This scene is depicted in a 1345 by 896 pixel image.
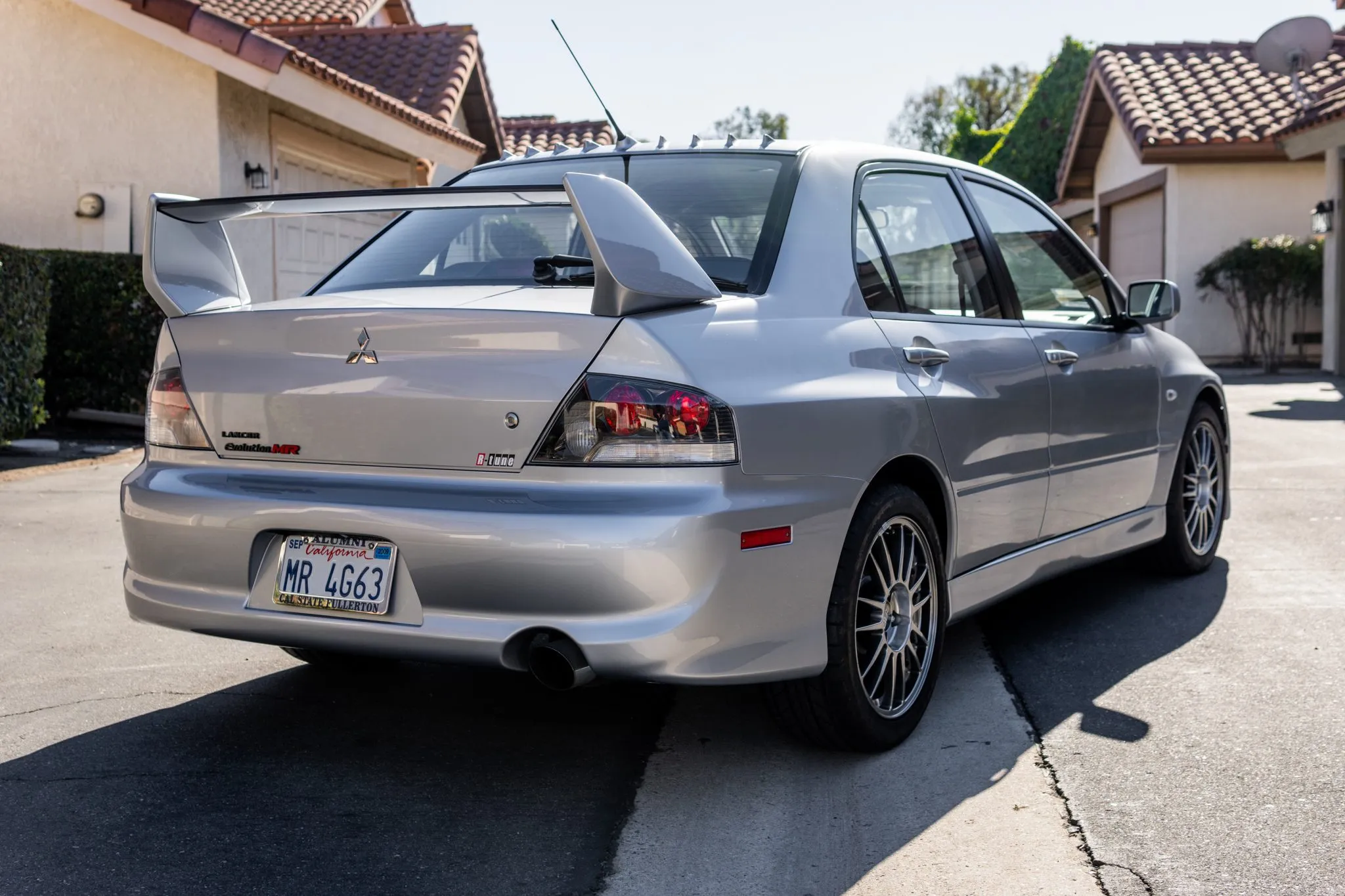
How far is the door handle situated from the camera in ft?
12.9

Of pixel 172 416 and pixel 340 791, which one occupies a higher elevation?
Answer: pixel 172 416

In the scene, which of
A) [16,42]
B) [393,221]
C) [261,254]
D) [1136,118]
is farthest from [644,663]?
[1136,118]

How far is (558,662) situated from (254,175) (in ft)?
35.4

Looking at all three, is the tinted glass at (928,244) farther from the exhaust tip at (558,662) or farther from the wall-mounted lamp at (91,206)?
the wall-mounted lamp at (91,206)

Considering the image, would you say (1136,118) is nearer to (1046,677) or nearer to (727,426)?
(1046,677)

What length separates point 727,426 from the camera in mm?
3209

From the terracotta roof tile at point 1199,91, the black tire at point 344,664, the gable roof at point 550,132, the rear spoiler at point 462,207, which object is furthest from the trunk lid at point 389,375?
the gable roof at point 550,132

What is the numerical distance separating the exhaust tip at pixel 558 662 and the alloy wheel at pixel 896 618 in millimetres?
774

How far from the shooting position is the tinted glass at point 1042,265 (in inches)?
191

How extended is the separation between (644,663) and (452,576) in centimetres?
47

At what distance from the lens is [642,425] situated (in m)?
3.18

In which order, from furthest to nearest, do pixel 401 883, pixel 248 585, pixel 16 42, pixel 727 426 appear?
pixel 16 42 → pixel 248 585 → pixel 727 426 → pixel 401 883

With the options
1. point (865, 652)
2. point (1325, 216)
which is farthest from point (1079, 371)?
point (1325, 216)

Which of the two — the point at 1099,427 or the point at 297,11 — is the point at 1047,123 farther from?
the point at 1099,427
